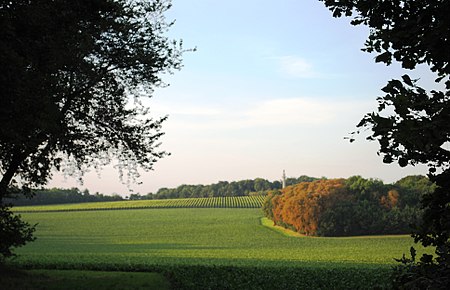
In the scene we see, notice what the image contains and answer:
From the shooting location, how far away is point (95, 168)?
22.6m

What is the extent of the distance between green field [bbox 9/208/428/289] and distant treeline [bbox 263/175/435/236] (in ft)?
14.6

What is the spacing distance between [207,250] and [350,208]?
919 inches

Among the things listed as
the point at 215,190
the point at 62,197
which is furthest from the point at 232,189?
the point at 62,197

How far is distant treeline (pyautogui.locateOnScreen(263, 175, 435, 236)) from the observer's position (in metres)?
70.8

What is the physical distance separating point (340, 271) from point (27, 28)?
20.0m

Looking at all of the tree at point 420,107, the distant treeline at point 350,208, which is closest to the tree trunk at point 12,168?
the tree at point 420,107

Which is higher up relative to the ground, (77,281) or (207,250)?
(77,281)

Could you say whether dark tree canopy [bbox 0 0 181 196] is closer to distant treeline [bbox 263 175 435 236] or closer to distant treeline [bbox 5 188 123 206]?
distant treeline [bbox 263 175 435 236]

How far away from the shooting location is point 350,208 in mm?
70562

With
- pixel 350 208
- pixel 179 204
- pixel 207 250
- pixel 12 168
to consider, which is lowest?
pixel 207 250

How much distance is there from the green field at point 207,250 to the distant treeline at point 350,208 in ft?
14.6

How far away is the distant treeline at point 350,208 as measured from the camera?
2785 inches

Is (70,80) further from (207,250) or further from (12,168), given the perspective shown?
(207,250)

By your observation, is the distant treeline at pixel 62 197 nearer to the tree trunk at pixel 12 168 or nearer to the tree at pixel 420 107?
the tree trunk at pixel 12 168
